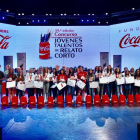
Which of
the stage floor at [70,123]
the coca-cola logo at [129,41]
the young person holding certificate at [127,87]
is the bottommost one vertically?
the stage floor at [70,123]

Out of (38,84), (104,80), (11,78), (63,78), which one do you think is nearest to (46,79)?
(38,84)

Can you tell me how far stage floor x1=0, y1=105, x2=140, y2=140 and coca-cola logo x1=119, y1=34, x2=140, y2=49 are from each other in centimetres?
641

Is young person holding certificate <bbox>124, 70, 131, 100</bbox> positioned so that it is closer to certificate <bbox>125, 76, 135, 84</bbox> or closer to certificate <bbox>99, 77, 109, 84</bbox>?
certificate <bbox>125, 76, 135, 84</bbox>

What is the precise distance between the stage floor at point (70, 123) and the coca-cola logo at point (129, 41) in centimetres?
641

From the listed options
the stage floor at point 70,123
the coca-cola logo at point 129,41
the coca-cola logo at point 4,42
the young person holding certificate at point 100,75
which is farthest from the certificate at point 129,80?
the coca-cola logo at point 4,42

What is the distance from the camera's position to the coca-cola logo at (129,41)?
14.8 m

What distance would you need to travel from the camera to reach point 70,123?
724 centimetres

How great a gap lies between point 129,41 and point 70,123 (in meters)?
9.46

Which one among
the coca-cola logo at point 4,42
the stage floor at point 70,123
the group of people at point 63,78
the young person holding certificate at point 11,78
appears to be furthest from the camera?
the coca-cola logo at point 4,42

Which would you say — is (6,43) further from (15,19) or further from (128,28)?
(128,28)

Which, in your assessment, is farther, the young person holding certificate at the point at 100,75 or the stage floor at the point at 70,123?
the young person holding certificate at the point at 100,75

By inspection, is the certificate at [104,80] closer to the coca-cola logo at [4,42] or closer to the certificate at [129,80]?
the certificate at [129,80]

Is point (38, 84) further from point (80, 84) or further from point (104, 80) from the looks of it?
point (104, 80)

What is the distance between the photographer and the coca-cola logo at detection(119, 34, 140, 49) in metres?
14.8
